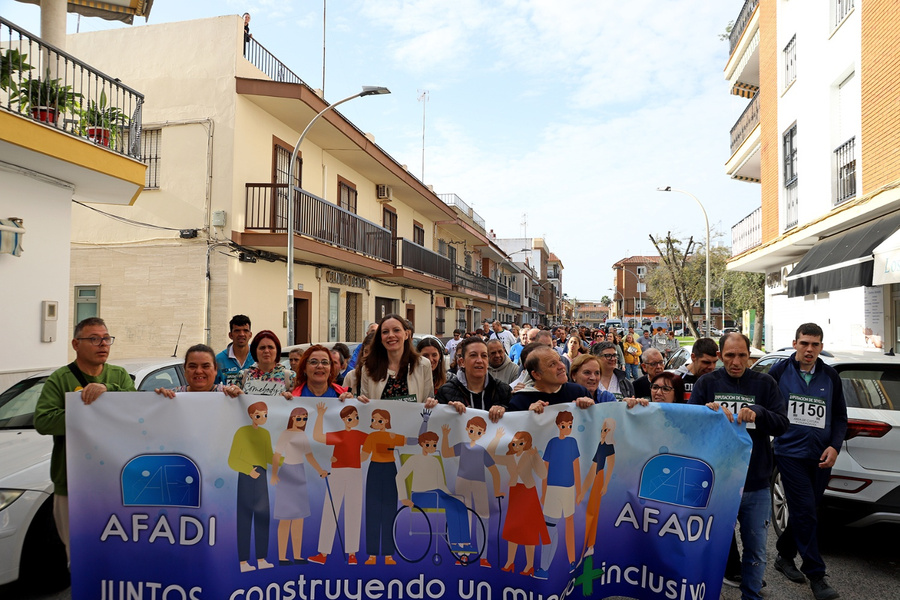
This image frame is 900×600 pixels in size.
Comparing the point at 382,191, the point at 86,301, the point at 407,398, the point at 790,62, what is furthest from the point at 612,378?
the point at 382,191

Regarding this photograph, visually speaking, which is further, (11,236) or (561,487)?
(11,236)

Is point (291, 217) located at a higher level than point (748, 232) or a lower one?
lower

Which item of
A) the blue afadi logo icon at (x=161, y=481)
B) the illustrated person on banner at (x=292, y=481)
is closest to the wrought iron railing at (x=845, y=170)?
the illustrated person on banner at (x=292, y=481)

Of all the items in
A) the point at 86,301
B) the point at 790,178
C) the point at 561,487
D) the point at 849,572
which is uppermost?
the point at 790,178

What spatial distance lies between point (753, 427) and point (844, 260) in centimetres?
811

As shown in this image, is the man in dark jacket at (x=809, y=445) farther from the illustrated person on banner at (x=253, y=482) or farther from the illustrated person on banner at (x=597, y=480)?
the illustrated person on banner at (x=253, y=482)

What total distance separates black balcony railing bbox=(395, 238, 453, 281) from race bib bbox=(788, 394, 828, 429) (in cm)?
1861

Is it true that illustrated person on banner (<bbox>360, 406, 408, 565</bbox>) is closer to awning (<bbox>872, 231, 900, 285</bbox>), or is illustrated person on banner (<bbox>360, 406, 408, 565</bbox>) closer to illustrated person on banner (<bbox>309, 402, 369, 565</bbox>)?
illustrated person on banner (<bbox>309, 402, 369, 565</bbox>)

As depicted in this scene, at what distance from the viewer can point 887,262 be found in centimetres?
895

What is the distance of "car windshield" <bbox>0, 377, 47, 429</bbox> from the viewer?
16.0 ft

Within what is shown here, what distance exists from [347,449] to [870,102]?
39.9 feet

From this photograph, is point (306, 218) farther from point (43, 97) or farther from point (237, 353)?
point (237, 353)

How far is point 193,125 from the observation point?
1418 cm

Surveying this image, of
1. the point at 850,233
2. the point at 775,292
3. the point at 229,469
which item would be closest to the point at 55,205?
the point at 229,469
